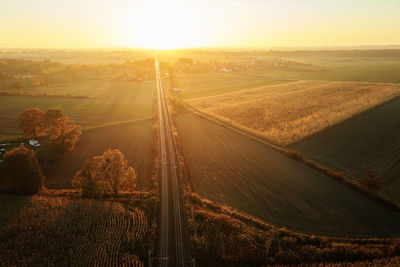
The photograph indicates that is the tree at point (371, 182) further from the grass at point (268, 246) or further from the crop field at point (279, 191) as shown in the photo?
the grass at point (268, 246)

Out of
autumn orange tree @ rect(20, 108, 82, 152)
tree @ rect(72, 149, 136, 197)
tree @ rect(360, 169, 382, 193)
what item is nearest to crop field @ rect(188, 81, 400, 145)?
tree @ rect(360, 169, 382, 193)

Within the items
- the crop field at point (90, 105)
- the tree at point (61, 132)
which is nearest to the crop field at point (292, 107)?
the crop field at point (90, 105)

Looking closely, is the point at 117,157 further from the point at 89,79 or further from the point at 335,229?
the point at 89,79

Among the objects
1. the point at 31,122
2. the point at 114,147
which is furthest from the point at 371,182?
the point at 31,122

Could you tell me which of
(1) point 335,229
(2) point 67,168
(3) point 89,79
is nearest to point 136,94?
(3) point 89,79

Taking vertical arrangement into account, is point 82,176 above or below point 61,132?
below

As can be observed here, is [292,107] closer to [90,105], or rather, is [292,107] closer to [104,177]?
[104,177]

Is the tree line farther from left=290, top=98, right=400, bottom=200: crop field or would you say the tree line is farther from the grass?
left=290, top=98, right=400, bottom=200: crop field
